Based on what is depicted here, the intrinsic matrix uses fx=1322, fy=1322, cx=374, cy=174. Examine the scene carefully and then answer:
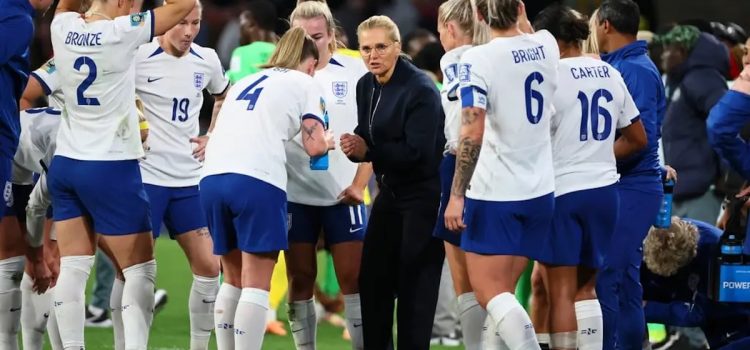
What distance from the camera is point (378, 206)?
718 centimetres

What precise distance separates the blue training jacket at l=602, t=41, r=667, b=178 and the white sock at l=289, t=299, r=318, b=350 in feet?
6.22

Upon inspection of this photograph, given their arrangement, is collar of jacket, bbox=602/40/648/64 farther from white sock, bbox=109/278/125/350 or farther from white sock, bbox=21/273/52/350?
white sock, bbox=21/273/52/350

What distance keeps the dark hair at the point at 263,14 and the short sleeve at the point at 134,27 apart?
3607 millimetres

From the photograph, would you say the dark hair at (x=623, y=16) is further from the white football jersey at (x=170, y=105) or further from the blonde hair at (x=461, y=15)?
the white football jersey at (x=170, y=105)

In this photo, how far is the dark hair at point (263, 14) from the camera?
10227 millimetres

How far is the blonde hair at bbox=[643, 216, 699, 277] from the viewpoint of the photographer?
7.68m

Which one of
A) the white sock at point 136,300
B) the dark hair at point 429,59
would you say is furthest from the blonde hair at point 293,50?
the dark hair at point 429,59

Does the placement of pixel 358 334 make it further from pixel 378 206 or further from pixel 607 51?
pixel 607 51

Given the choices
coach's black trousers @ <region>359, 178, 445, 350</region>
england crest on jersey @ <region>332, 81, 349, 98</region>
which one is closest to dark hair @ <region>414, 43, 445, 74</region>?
england crest on jersey @ <region>332, 81, 349, 98</region>

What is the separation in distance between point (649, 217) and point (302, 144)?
196 centimetres

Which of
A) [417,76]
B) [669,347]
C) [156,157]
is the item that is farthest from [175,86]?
[669,347]

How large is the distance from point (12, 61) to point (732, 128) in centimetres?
398

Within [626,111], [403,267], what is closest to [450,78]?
[626,111]

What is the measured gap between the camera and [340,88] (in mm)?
7672
